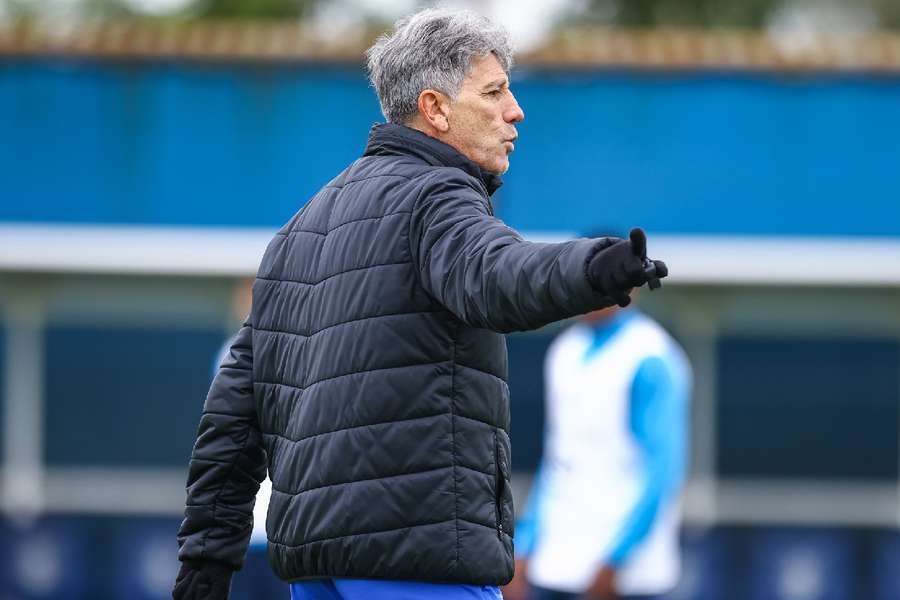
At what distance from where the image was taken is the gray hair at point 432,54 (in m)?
3.02

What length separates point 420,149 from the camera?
118 inches

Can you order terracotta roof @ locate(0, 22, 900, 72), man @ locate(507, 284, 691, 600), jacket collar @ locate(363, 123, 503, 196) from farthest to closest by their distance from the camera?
terracotta roof @ locate(0, 22, 900, 72)
man @ locate(507, 284, 691, 600)
jacket collar @ locate(363, 123, 503, 196)

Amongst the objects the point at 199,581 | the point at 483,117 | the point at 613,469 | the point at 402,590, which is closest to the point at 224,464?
the point at 199,581

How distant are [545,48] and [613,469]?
16.5ft

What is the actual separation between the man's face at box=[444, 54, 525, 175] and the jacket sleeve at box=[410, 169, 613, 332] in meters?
0.18

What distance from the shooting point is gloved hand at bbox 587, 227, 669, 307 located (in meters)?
2.48

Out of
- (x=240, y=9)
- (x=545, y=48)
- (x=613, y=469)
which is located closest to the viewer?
(x=613, y=469)

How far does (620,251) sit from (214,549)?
4.10ft

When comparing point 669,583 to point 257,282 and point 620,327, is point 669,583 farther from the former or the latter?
point 257,282

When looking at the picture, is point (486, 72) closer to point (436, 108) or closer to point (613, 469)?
point (436, 108)

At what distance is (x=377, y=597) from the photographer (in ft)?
9.45

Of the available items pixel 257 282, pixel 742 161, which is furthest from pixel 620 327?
pixel 742 161

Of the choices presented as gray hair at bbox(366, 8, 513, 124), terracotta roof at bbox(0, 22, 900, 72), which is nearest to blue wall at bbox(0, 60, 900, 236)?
terracotta roof at bbox(0, 22, 900, 72)

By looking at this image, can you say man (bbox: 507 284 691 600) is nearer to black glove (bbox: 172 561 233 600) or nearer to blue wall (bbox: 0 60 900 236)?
black glove (bbox: 172 561 233 600)
